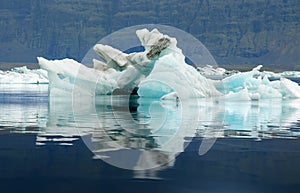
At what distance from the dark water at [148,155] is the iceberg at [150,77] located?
315 inches

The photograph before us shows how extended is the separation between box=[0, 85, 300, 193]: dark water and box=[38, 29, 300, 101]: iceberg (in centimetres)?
801

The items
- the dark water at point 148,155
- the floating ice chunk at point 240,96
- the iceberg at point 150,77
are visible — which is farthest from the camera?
the floating ice chunk at point 240,96

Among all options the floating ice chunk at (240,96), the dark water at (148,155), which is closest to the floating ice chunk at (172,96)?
the floating ice chunk at (240,96)

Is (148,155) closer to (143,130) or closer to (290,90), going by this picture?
(143,130)

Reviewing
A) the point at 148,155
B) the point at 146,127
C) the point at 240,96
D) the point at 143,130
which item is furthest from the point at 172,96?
the point at 148,155

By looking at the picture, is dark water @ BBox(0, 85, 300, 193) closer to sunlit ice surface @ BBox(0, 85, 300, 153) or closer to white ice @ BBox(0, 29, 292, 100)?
sunlit ice surface @ BBox(0, 85, 300, 153)

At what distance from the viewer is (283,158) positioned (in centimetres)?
920

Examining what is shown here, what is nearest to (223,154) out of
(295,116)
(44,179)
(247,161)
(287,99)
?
(247,161)

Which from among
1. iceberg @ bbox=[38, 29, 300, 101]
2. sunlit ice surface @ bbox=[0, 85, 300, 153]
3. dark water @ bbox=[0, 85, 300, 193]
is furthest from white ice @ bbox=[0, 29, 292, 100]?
dark water @ bbox=[0, 85, 300, 193]

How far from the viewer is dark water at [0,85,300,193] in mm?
7074

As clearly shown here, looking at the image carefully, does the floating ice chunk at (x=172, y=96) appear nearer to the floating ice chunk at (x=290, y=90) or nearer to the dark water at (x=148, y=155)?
the floating ice chunk at (x=290, y=90)

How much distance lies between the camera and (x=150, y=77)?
23.5 meters

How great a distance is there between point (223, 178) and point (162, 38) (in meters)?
17.7

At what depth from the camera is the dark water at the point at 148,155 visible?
7074 millimetres
